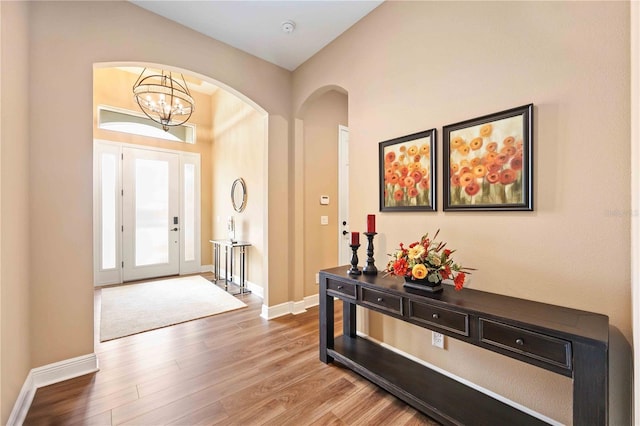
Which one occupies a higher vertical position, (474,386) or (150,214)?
(150,214)

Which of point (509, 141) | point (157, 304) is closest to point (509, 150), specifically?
point (509, 141)

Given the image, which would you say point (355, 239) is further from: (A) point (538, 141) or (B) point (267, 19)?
(B) point (267, 19)

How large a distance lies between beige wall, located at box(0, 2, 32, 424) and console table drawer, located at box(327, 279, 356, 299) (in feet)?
6.31

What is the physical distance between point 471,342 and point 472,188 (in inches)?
36.9

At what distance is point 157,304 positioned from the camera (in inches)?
141

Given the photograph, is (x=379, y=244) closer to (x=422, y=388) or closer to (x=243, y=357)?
(x=422, y=388)

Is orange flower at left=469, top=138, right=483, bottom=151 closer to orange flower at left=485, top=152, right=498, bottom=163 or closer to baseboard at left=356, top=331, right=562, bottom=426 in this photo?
orange flower at left=485, top=152, right=498, bottom=163

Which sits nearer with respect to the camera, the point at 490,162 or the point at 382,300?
the point at 490,162

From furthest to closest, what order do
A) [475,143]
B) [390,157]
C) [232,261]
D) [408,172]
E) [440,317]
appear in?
[232,261] < [390,157] < [408,172] < [475,143] < [440,317]

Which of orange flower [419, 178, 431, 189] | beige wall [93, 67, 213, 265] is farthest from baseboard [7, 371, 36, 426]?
beige wall [93, 67, 213, 265]

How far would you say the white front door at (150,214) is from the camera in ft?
15.7

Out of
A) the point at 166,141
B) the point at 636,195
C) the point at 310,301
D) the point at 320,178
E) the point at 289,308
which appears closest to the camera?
the point at 636,195

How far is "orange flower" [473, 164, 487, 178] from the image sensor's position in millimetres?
1689

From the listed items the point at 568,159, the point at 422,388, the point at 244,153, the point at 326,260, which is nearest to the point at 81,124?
the point at 244,153
